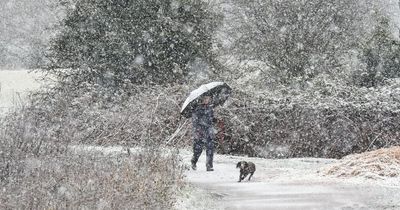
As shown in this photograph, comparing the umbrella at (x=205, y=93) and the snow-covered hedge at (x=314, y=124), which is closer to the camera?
the umbrella at (x=205, y=93)

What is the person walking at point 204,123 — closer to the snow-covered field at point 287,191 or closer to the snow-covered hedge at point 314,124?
the snow-covered field at point 287,191

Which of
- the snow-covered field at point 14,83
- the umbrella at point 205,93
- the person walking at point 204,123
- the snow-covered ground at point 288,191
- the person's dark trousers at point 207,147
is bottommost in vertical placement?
the snow-covered ground at point 288,191

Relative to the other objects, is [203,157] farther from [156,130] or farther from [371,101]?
[371,101]

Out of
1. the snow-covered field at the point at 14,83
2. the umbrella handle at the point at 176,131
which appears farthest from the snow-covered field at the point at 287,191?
the snow-covered field at the point at 14,83

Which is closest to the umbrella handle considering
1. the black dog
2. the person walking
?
the person walking

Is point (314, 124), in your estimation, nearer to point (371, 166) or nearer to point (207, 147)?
point (207, 147)

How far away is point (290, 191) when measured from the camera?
39.9 ft

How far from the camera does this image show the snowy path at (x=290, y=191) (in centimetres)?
1095

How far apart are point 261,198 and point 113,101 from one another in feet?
39.4

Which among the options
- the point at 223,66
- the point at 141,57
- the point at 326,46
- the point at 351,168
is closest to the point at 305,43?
the point at 326,46

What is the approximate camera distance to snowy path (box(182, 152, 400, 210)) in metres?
11.0

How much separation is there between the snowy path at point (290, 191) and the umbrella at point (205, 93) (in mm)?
1275

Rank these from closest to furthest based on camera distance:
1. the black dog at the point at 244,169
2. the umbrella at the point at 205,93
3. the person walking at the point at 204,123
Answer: the black dog at the point at 244,169, the person walking at the point at 204,123, the umbrella at the point at 205,93

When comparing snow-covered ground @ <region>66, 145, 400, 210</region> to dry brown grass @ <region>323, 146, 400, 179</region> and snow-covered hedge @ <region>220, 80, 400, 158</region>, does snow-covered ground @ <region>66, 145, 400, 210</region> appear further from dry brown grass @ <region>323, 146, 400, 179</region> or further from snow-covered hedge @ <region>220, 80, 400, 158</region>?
snow-covered hedge @ <region>220, 80, 400, 158</region>
